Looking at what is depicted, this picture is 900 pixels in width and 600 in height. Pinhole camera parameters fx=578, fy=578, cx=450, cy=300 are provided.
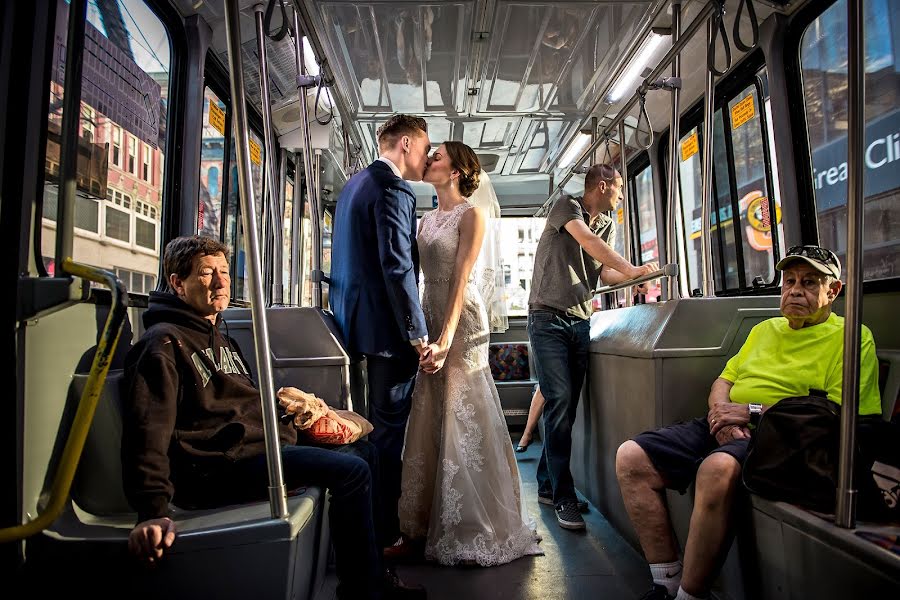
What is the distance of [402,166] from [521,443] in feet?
8.75

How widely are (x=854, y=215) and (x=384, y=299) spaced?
1.49 meters

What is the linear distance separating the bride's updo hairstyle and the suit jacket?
0.42m

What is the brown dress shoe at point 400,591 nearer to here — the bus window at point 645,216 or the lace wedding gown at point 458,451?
the lace wedding gown at point 458,451

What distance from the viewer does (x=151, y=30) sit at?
253 centimetres

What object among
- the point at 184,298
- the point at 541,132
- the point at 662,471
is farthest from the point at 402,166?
the point at 541,132

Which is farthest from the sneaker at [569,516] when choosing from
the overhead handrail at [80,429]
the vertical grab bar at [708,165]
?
the overhead handrail at [80,429]

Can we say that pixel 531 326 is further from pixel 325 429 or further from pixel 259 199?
pixel 259 199

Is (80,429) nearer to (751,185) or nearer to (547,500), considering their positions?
(547,500)

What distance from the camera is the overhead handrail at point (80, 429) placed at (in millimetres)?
1191

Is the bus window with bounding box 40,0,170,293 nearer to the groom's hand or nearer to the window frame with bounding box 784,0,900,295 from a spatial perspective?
the groom's hand

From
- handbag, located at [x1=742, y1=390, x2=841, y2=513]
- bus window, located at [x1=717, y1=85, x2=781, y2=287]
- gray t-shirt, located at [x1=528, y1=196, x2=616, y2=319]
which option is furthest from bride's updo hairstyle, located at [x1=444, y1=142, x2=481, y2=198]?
bus window, located at [x1=717, y1=85, x2=781, y2=287]

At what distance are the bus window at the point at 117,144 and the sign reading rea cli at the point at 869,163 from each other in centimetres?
291

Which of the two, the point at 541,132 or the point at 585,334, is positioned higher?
the point at 541,132

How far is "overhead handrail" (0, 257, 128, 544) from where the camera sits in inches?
46.9
